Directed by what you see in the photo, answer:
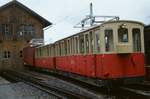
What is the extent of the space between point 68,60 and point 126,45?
6.69 meters

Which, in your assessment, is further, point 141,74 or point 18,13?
point 18,13

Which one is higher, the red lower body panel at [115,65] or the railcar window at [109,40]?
the railcar window at [109,40]

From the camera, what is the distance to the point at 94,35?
632 inches

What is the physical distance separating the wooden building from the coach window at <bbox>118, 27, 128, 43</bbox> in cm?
3425

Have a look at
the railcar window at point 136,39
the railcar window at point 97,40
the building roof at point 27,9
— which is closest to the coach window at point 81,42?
the railcar window at point 97,40

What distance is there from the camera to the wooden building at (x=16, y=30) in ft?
160

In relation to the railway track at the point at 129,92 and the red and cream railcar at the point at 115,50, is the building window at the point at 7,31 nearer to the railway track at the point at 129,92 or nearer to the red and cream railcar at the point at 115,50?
the railway track at the point at 129,92

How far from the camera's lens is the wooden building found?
48812mm

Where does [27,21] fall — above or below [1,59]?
above

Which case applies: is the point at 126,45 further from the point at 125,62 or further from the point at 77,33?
the point at 77,33

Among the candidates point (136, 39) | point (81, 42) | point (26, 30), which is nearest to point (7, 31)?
point (26, 30)

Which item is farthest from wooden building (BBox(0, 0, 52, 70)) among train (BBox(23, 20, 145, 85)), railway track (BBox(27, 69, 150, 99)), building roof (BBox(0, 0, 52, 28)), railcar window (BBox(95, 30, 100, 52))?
railcar window (BBox(95, 30, 100, 52))

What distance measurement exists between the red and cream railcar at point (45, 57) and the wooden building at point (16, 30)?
445 inches

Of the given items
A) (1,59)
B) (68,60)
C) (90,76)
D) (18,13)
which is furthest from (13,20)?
(90,76)
